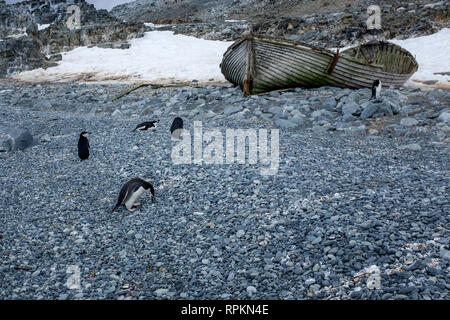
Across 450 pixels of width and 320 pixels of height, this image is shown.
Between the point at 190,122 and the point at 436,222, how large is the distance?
25.2 ft

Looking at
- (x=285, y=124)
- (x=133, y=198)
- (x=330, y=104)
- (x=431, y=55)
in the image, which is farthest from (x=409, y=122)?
(x=431, y=55)

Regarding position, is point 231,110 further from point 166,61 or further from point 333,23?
point 333,23

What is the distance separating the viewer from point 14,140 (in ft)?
31.7

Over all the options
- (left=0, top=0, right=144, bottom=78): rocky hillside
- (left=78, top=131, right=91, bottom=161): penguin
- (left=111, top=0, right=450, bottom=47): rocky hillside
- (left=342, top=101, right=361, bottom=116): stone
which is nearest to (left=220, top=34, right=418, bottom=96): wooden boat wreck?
(left=342, top=101, right=361, bottom=116): stone

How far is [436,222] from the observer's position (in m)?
4.77

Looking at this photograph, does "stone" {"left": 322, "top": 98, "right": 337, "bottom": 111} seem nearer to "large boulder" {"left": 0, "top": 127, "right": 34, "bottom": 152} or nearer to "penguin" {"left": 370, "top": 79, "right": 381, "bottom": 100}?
"penguin" {"left": 370, "top": 79, "right": 381, "bottom": 100}

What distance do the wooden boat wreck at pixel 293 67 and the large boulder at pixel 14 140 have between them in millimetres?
6978

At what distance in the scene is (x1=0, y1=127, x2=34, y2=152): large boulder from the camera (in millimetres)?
9609

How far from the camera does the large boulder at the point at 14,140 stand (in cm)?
961

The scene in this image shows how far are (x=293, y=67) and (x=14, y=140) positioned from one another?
8.92 m

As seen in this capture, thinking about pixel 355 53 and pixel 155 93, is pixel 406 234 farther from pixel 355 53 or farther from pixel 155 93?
pixel 355 53

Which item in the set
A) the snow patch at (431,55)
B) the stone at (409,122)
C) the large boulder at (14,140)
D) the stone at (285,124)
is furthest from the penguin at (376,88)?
the large boulder at (14,140)

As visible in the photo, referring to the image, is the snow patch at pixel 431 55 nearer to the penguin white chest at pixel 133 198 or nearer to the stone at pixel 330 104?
the stone at pixel 330 104
